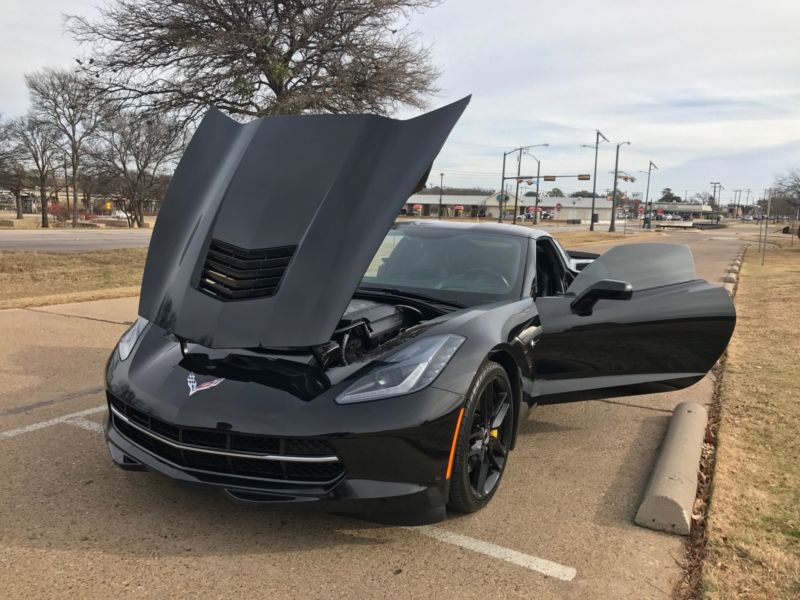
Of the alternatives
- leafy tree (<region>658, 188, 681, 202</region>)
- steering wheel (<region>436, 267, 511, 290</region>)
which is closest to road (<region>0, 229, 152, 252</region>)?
steering wheel (<region>436, 267, 511, 290</region>)

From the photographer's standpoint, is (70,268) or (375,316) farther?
(70,268)

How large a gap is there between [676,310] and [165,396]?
3058mm

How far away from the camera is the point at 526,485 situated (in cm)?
331

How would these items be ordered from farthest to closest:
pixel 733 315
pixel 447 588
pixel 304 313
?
pixel 733 315 < pixel 304 313 < pixel 447 588

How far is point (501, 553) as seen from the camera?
8.61 ft

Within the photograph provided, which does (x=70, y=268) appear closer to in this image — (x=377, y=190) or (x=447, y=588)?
(x=377, y=190)

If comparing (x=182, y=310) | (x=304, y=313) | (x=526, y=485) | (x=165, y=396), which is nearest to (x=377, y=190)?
(x=304, y=313)

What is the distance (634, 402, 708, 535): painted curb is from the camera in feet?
9.41

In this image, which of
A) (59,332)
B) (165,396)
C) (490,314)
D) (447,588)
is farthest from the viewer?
(59,332)

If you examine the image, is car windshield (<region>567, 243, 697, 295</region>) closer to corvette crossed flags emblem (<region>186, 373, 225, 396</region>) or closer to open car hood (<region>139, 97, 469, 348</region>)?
open car hood (<region>139, 97, 469, 348</region>)

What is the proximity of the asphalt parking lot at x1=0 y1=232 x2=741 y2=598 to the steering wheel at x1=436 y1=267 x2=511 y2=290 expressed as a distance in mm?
1065

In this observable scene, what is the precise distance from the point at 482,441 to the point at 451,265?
1523mm

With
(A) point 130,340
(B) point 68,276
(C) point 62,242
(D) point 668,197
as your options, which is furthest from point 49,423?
(D) point 668,197

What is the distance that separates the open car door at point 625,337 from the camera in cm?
371
